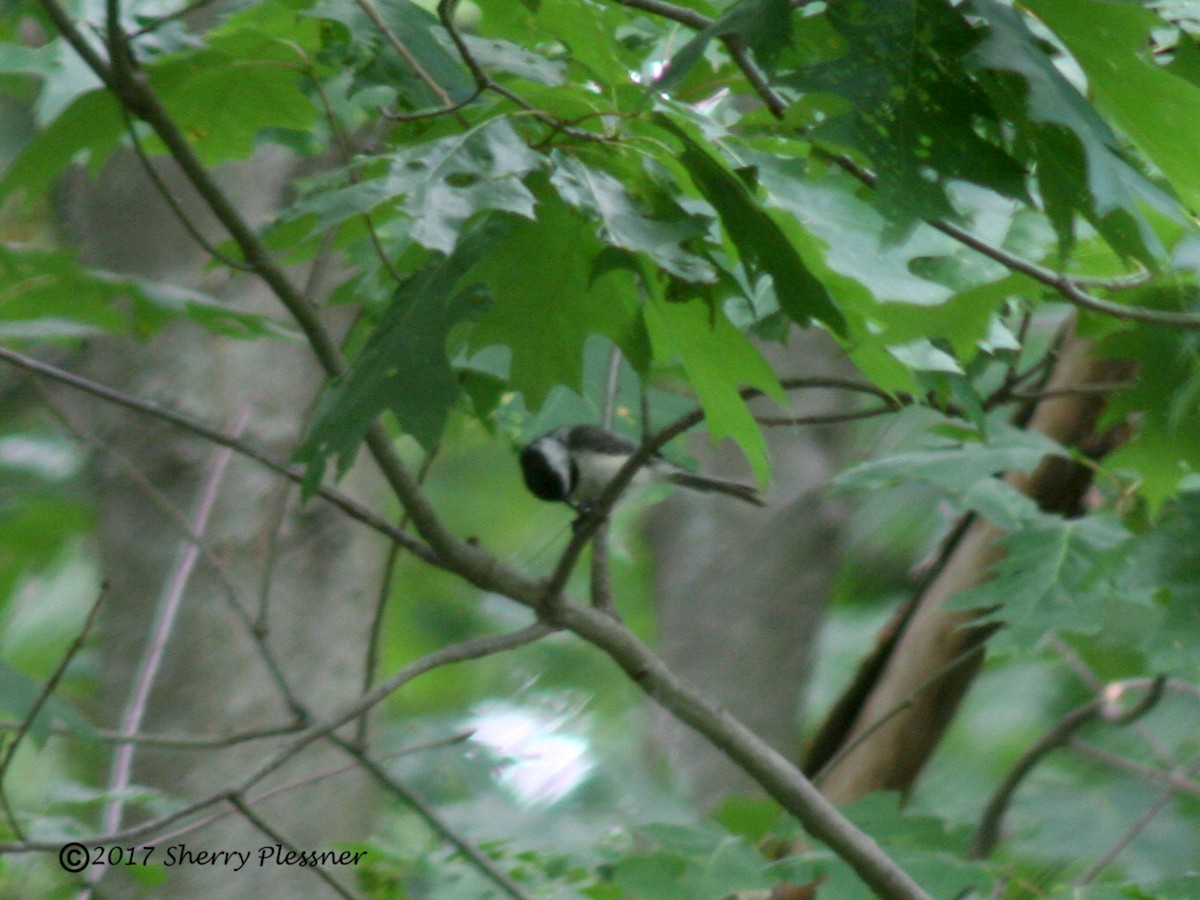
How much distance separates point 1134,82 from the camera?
1.33 meters

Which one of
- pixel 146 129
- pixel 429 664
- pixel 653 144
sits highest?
pixel 653 144

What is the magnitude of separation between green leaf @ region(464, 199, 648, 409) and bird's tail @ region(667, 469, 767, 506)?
696 mm

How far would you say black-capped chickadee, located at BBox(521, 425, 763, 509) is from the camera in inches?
159

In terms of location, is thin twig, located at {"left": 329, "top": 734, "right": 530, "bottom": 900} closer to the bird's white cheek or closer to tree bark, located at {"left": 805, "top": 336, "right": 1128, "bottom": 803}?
tree bark, located at {"left": 805, "top": 336, "right": 1128, "bottom": 803}

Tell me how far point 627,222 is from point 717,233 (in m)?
0.43

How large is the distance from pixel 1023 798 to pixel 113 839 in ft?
8.98

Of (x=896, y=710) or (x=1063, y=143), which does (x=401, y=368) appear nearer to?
(x=1063, y=143)

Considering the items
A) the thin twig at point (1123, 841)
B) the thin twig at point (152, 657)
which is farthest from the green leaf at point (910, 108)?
the thin twig at point (1123, 841)

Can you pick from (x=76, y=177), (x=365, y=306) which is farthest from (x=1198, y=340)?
(x=76, y=177)

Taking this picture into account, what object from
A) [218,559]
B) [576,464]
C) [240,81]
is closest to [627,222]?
[240,81]

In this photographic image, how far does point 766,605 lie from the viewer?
4031 mm

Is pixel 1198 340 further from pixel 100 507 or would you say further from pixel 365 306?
pixel 100 507

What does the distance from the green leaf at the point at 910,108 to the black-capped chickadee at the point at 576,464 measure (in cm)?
236

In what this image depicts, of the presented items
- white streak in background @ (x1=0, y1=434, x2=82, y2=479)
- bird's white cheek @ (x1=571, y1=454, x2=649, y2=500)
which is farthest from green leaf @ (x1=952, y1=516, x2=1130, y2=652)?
white streak in background @ (x1=0, y1=434, x2=82, y2=479)
